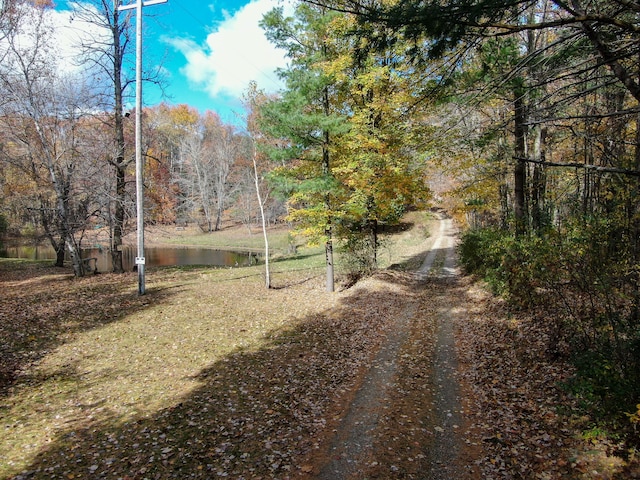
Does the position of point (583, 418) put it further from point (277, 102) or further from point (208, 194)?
point (208, 194)

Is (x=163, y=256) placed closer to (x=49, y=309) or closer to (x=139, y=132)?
(x=49, y=309)

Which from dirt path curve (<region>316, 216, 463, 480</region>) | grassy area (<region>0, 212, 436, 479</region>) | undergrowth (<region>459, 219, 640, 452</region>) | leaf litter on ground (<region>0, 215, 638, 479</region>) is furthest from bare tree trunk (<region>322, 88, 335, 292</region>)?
undergrowth (<region>459, 219, 640, 452</region>)

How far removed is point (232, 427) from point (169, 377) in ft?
7.47

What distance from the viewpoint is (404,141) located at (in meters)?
13.9

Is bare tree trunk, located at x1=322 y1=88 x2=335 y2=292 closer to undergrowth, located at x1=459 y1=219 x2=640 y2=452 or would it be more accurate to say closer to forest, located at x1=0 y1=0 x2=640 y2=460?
forest, located at x1=0 y1=0 x2=640 y2=460

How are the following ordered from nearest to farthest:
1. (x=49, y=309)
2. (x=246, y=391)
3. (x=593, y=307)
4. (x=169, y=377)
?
(x=593, y=307)
(x=246, y=391)
(x=169, y=377)
(x=49, y=309)

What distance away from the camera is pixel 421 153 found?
12.3 meters

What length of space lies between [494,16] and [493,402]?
5.40m

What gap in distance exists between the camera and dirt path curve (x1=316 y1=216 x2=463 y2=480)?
14.9 ft

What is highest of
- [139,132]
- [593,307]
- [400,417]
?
[139,132]

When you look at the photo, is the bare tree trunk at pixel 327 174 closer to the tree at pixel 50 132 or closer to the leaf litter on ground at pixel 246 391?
the leaf litter on ground at pixel 246 391

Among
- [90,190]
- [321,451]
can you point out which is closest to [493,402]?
[321,451]

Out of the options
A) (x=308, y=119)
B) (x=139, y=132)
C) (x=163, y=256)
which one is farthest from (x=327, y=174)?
(x=163, y=256)

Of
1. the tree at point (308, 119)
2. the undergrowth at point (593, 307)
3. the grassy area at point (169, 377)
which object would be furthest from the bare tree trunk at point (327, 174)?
the undergrowth at point (593, 307)
